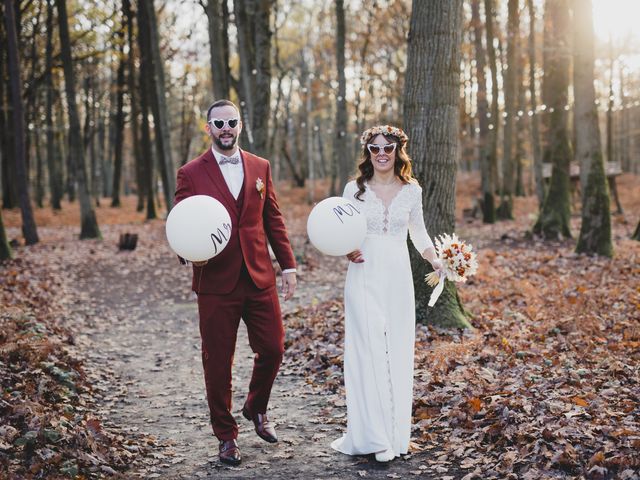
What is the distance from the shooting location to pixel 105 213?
32156 millimetres

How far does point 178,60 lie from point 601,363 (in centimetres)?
2776

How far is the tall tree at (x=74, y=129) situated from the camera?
765 inches

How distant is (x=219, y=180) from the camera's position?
5.01 metres

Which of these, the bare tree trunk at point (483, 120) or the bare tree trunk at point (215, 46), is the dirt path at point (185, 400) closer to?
the bare tree trunk at point (215, 46)

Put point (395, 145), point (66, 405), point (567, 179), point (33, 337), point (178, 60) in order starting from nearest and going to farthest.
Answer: point (395, 145) < point (66, 405) < point (33, 337) < point (567, 179) < point (178, 60)

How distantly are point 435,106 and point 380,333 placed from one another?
12.3ft

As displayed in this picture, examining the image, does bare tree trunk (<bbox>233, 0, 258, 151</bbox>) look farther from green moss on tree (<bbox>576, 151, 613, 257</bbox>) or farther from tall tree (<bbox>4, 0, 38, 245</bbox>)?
green moss on tree (<bbox>576, 151, 613, 257</bbox>)

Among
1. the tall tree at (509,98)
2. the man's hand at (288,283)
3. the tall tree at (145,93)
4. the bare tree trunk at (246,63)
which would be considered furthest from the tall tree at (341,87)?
the man's hand at (288,283)

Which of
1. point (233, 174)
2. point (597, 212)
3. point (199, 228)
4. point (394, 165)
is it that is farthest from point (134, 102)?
point (199, 228)

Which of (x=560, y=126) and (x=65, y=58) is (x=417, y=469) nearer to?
(x=560, y=126)

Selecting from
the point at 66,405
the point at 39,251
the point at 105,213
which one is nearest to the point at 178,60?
the point at 105,213

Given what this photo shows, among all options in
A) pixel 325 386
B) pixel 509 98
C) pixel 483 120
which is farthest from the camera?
pixel 483 120

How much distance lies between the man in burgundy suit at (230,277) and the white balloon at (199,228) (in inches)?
10.3

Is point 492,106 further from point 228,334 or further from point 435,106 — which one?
point 228,334
